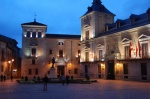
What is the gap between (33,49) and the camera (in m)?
56.3

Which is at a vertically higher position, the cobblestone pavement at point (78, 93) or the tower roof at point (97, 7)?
the tower roof at point (97, 7)

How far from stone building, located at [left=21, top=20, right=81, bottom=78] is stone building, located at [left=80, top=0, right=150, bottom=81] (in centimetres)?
579

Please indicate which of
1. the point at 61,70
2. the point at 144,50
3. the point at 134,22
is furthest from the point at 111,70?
the point at 61,70

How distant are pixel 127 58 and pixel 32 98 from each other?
28144mm

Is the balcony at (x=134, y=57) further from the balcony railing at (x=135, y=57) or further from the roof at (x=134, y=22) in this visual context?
the roof at (x=134, y=22)

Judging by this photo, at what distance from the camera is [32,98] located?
1500 cm

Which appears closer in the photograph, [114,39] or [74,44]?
[114,39]

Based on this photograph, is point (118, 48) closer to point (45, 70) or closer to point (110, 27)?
point (110, 27)

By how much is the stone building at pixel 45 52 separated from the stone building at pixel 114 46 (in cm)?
579

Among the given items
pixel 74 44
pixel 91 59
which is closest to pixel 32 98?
pixel 91 59

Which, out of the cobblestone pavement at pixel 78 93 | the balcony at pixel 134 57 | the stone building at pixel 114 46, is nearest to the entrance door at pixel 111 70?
the stone building at pixel 114 46

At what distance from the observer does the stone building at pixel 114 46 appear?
122 ft

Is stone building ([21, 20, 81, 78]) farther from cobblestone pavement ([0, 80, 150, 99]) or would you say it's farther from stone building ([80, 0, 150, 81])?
cobblestone pavement ([0, 80, 150, 99])

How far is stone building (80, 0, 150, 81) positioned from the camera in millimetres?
37312
